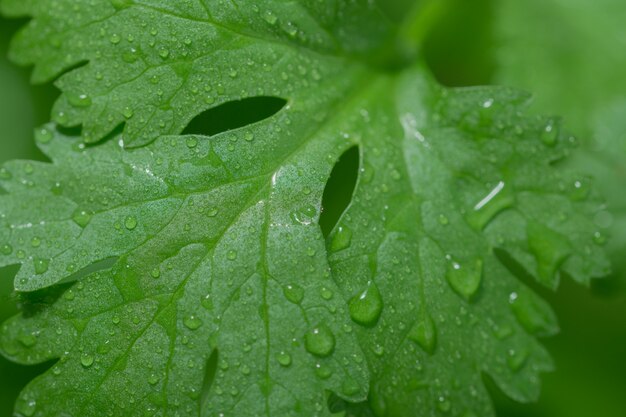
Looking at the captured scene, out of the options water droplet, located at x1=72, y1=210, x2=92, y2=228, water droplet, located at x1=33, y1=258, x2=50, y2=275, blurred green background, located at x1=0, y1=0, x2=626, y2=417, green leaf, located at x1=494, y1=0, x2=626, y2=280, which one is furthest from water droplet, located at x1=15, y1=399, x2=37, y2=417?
green leaf, located at x1=494, y1=0, x2=626, y2=280

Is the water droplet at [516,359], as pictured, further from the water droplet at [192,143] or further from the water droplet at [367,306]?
the water droplet at [192,143]

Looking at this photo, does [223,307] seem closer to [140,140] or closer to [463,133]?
[140,140]

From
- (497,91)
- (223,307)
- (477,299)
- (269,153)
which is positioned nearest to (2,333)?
(223,307)

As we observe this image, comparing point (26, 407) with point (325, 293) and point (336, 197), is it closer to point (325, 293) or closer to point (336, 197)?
point (325, 293)

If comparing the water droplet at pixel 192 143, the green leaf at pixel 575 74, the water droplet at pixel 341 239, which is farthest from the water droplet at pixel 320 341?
the green leaf at pixel 575 74

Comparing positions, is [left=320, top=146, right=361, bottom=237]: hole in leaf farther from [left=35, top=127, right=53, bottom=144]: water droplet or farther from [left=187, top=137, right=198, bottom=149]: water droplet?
[left=35, top=127, right=53, bottom=144]: water droplet

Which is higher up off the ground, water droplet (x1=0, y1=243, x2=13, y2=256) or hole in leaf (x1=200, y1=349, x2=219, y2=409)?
water droplet (x1=0, y1=243, x2=13, y2=256)

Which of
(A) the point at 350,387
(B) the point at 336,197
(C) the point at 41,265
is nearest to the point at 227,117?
(B) the point at 336,197

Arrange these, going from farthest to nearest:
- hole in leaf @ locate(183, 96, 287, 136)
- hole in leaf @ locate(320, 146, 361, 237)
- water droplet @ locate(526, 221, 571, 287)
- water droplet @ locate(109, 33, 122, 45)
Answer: hole in leaf @ locate(320, 146, 361, 237) → hole in leaf @ locate(183, 96, 287, 136) → water droplet @ locate(526, 221, 571, 287) → water droplet @ locate(109, 33, 122, 45)
